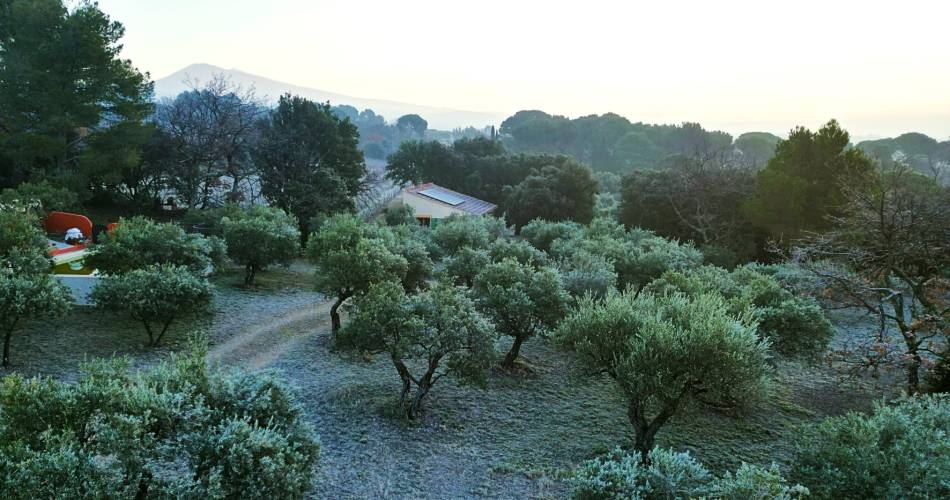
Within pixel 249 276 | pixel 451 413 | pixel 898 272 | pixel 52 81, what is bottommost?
pixel 451 413

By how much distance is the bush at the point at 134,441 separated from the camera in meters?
8.02

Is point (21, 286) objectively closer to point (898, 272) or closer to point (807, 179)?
point (898, 272)

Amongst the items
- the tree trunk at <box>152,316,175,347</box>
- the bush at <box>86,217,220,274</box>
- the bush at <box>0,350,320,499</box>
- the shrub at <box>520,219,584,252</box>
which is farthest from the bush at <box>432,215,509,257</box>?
the bush at <box>0,350,320,499</box>

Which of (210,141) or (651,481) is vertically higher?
(210,141)

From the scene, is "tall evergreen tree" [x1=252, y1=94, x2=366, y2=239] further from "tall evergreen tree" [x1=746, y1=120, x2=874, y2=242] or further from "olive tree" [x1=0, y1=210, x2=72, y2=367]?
"tall evergreen tree" [x1=746, y1=120, x2=874, y2=242]

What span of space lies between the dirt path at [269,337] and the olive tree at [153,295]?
1.97 m

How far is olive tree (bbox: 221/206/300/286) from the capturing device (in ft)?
90.6

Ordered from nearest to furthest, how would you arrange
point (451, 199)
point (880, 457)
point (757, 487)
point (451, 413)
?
point (757, 487) → point (880, 457) → point (451, 413) → point (451, 199)

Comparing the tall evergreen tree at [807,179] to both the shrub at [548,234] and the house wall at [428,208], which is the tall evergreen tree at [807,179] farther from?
the house wall at [428,208]

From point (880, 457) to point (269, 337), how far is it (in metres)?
20.0

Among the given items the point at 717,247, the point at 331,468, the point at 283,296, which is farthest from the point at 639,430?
the point at 717,247

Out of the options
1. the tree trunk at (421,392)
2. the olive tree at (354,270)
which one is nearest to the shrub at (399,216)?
the olive tree at (354,270)

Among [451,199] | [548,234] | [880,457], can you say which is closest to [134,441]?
[880,457]

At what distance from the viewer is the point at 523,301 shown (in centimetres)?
1881
